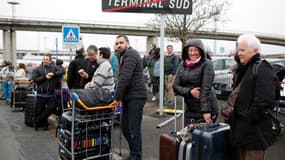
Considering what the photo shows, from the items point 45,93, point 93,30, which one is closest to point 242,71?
point 45,93

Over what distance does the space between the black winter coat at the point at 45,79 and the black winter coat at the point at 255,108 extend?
17.0 ft

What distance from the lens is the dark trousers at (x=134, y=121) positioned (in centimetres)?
409

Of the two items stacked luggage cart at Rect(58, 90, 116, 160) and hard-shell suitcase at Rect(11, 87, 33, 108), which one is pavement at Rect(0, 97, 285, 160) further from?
hard-shell suitcase at Rect(11, 87, 33, 108)

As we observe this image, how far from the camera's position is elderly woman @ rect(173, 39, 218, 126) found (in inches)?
132

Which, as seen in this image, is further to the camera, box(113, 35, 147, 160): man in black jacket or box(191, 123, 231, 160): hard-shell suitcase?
box(113, 35, 147, 160): man in black jacket

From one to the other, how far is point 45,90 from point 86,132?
330cm

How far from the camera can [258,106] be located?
245cm

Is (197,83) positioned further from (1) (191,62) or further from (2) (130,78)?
(2) (130,78)

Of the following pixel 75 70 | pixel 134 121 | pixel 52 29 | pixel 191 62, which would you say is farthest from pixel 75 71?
pixel 52 29

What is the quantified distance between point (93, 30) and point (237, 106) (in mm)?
40447

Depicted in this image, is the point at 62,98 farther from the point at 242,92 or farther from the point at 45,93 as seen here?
the point at 242,92

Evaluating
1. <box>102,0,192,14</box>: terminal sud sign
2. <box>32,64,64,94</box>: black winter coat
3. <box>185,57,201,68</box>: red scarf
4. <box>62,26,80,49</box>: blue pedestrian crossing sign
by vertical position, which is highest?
<box>102,0,192,14</box>: terminal sud sign

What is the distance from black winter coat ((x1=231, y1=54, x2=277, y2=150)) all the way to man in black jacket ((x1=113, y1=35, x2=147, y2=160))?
1.72 metres

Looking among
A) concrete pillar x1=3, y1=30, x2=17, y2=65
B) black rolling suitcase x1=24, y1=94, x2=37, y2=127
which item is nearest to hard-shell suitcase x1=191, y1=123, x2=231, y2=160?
black rolling suitcase x1=24, y1=94, x2=37, y2=127
